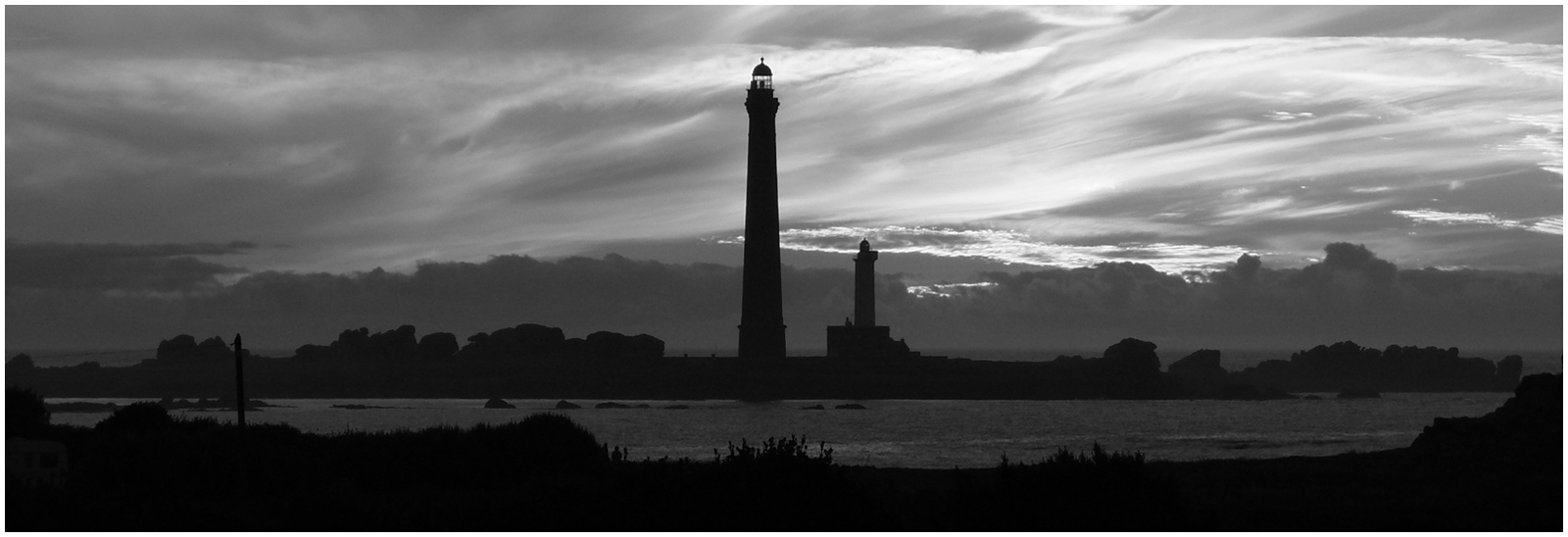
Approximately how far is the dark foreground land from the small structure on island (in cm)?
7717

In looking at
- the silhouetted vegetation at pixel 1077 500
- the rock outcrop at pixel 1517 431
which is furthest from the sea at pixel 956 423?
the silhouetted vegetation at pixel 1077 500

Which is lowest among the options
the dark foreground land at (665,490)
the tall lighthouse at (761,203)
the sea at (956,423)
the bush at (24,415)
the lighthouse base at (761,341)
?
the sea at (956,423)

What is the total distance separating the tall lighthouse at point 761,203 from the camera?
10181 cm

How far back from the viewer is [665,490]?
24812 millimetres

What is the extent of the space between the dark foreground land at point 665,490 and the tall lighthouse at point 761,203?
6428 centimetres

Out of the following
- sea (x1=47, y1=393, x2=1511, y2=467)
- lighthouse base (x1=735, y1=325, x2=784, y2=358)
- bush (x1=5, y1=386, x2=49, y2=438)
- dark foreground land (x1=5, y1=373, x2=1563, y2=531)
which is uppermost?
lighthouse base (x1=735, y1=325, x2=784, y2=358)

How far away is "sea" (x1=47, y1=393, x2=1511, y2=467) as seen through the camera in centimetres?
6719

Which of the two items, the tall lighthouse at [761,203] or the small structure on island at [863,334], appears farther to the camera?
the small structure on island at [863,334]

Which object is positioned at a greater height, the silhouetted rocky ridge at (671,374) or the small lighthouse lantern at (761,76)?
the small lighthouse lantern at (761,76)

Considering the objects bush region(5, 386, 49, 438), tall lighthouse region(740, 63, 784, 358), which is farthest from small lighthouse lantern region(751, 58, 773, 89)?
bush region(5, 386, 49, 438)

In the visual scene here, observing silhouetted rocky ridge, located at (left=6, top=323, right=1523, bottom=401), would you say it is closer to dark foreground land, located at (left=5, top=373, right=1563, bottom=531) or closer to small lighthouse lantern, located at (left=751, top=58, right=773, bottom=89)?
small lighthouse lantern, located at (left=751, top=58, right=773, bottom=89)

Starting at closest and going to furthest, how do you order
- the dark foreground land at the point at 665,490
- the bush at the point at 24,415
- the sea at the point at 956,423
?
the dark foreground land at the point at 665,490, the bush at the point at 24,415, the sea at the point at 956,423

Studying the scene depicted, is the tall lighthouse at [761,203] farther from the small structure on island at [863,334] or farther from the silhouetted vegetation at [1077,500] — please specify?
the silhouetted vegetation at [1077,500]

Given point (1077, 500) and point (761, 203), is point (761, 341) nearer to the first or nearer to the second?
point (761, 203)
